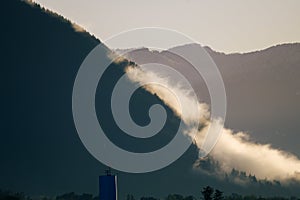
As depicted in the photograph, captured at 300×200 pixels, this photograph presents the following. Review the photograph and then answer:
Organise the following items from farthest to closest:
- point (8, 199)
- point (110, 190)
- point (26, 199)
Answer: point (26, 199), point (8, 199), point (110, 190)

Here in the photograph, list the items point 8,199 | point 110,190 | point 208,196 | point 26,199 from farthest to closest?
point 26,199 → point 8,199 → point 208,196 → point 110,190

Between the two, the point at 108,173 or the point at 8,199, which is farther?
the point at 8,199

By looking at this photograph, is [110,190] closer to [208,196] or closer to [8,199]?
[208,196]

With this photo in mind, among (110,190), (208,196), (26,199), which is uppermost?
(26,199)

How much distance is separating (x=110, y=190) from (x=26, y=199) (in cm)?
12385

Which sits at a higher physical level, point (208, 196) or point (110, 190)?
point (208, 196)

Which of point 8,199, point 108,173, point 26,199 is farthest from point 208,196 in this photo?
point 26,199

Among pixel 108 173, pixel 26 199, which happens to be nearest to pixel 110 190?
pixel 108 173

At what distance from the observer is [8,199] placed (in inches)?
5423

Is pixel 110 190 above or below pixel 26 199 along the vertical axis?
below

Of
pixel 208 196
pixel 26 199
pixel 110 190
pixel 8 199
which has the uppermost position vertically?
pixel 26 199

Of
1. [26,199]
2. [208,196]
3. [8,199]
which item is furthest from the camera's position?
[26,199]

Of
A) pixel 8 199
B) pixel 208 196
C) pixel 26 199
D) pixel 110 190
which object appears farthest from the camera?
pixel 26 199

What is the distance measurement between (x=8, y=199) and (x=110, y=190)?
209ft
